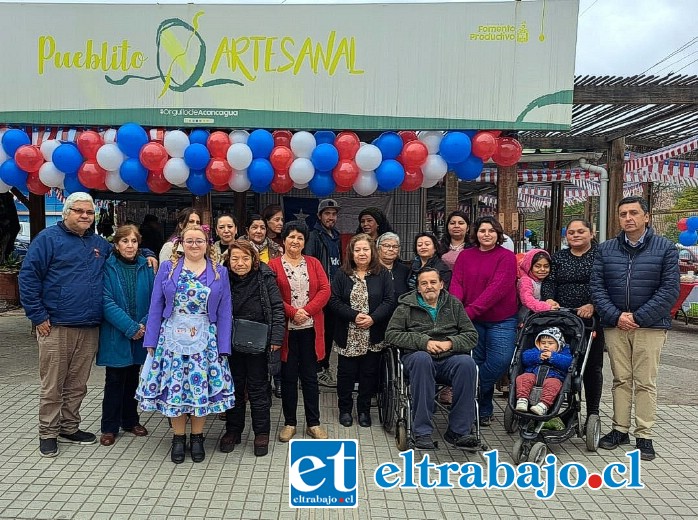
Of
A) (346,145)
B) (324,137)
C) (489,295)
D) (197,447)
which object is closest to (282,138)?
(324,137)

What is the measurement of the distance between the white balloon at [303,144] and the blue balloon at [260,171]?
286 millimetres

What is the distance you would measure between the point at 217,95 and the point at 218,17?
0.73 metres

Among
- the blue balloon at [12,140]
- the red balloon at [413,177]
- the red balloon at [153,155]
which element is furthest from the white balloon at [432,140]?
the blue balloon at [12,140]

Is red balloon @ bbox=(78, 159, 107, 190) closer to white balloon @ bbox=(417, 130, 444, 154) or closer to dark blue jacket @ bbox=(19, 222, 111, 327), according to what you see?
dark blue jacket @ bbox=(19, 222, 111, 327)

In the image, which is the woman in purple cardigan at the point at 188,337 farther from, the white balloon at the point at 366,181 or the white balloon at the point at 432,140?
the white balloon at the point at 432,140

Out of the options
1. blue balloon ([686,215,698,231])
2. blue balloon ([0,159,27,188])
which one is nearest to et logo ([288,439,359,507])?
blue balloon ([0,159,27,188])

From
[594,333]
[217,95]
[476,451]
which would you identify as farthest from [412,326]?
[217,95]

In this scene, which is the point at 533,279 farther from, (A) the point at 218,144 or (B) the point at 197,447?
(A) the point at 218,144

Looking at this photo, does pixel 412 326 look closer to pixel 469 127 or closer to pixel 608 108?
pixel 469 127

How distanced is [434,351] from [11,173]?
4333 mm

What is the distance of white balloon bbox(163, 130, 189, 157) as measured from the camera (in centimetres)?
508

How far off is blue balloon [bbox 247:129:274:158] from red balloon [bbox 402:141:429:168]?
1.26 m

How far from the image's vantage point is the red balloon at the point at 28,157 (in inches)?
204

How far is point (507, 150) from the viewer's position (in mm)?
5281
